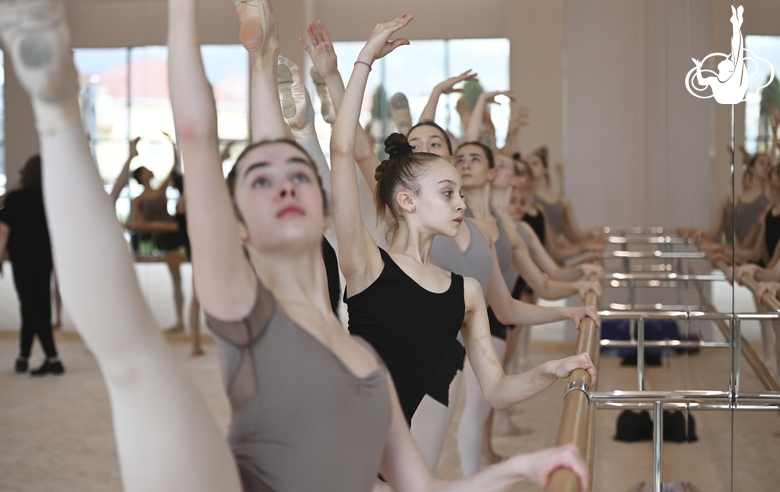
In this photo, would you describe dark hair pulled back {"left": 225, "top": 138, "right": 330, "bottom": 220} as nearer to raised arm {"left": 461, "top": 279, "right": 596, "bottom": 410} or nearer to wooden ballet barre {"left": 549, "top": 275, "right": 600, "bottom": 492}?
wooden ballet barre {"left": 549, "top": 275, "right": 600, "bottom": 492}

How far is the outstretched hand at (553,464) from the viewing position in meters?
1.01

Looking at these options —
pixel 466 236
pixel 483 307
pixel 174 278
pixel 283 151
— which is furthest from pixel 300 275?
pixel 174 278

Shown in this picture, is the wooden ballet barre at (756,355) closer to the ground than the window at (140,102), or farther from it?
closer to the ground

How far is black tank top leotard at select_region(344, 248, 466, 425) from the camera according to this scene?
178 centimetres

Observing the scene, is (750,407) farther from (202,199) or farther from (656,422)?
(202,199)

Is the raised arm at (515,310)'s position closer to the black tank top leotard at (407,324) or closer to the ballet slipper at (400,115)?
the black tank top leotard at (407,324)

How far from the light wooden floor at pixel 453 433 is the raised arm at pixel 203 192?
1.34 metres

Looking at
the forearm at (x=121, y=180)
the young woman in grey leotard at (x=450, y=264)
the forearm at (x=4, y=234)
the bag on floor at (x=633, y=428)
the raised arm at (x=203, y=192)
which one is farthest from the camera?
the forearm at (x=121, y=180)

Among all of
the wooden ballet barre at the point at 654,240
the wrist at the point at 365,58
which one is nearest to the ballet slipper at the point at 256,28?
the wrist at the point at 365,58

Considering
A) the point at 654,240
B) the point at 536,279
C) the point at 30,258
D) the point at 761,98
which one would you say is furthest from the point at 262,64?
the point at 30,258

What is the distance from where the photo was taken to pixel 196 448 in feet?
2.97

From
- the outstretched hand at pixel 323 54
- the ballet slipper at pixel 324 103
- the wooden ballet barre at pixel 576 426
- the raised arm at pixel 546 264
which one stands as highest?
the outstretched hand at pixel 323 54

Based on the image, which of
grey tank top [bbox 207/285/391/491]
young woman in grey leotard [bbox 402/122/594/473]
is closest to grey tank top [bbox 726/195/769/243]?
young woman in grey leotard [bbox 402/122/594/473]

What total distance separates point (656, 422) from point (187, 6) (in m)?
1.24
